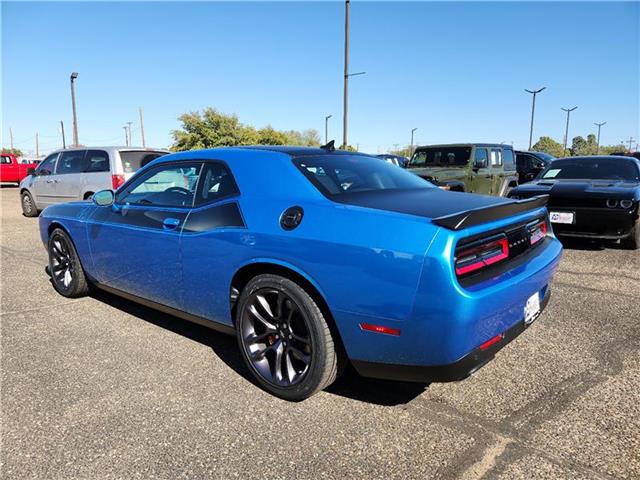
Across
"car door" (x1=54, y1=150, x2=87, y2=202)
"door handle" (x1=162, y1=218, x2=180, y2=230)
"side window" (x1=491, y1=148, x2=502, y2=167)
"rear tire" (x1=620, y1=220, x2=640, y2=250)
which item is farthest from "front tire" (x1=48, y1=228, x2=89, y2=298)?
"side window" (x1=491, y1=148, x2=502, y2=167)

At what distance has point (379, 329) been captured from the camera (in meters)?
2.25

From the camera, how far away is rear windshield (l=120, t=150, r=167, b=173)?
9070 millimetres

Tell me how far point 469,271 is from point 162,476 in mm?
1663

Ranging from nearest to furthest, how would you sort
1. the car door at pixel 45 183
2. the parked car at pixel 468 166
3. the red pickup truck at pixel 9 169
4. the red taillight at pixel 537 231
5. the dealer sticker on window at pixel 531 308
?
the dealer sticker on window at pixel 531 308
the red taillight at pixel 537 231
the parked car at pixel 468 166
the car door at pixel 45 183
the red pickup truck at pixel 9 169

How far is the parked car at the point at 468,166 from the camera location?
32.6ft

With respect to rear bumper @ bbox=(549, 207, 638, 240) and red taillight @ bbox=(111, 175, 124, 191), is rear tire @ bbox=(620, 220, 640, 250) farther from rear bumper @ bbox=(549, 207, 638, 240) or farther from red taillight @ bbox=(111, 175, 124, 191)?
red taillight @ bbox=(111, 175, 124, 191)

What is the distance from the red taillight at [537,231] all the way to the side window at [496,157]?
8250mm

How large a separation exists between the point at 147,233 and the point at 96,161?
Answer: 274 inches

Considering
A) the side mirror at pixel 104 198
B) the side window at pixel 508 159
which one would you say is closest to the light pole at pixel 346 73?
the side window at pixel 508 159

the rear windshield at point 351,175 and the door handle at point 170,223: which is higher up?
the rear windshield at point 351,175

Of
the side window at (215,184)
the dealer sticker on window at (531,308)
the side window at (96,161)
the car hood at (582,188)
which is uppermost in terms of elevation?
the side window at (96,161)

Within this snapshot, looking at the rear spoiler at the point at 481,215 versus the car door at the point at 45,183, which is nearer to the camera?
the rear spoiler at the point at 481,215

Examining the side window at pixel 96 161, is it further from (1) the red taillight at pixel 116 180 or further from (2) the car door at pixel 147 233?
(2) the car door at pixel 147 233

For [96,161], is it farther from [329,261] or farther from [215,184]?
[329,261]
